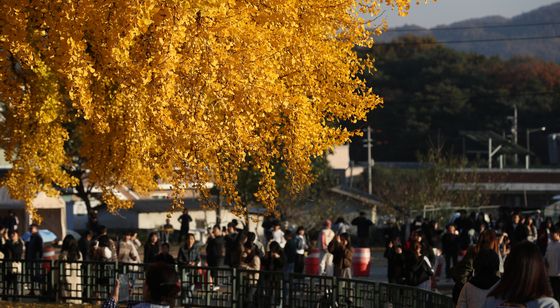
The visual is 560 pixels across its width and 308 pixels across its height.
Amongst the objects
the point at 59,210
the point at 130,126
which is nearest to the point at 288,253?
the point at 130,126

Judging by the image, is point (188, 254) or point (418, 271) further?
point (188, 254)

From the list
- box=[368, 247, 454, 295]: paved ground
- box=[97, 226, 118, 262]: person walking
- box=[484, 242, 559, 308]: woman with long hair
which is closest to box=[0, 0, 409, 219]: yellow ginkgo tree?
box=[97, 226, 118, 262]: person walking

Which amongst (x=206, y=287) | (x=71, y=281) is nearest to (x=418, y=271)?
(x=206, y=287)

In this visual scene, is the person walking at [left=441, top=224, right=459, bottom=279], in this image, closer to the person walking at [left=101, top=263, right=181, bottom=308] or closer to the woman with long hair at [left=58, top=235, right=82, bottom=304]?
the woman with long hair at [left=58, top=235, right=82, bottom=304]

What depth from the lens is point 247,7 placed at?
19.5 meters

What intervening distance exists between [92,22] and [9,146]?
9.32m

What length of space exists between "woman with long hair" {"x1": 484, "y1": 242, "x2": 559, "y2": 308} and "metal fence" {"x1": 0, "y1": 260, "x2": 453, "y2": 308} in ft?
30.7

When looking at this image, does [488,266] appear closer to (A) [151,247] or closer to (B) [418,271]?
(B) [418,271]

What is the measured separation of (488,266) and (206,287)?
1455 centimetres

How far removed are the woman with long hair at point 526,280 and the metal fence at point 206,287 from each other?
9357 millimetres

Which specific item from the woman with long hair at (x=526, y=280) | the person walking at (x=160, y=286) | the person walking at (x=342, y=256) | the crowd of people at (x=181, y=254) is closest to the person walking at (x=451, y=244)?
the crowd of people at (x=181, y=254)

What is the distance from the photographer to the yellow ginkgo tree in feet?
59.4

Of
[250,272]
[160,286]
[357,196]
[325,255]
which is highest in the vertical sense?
[357,196]

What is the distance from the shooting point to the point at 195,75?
1898 cm
